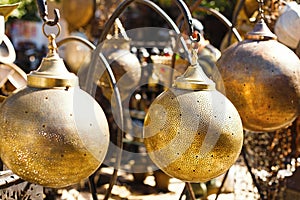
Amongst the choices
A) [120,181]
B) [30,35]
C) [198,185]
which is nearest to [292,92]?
[198,185]

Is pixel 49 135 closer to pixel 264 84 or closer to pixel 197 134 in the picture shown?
pixel 197 134

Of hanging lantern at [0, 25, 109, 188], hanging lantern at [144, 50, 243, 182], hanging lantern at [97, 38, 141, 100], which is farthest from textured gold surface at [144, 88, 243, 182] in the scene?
hanging lantern at [97, 38, 141, 100]

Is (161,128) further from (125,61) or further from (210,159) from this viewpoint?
(125,61)

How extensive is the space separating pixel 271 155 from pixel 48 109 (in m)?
1.75

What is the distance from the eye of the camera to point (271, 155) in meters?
2.44

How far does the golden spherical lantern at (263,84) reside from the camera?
1448 millimetres

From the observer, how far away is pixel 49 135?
94cm

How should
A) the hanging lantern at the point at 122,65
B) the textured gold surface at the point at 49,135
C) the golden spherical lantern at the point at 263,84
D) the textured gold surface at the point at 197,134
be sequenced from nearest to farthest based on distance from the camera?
the textured gold surface at the point at 49,135 < the textured gold surface at the point at 197,134 < the golden spherical lantern at the point at 263,84 < the hanging lantern at the point at 122,65

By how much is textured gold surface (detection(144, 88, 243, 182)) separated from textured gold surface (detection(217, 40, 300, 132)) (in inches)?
14.7

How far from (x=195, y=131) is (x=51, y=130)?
33cm

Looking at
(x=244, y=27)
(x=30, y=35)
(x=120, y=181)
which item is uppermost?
(x=244, y=27)

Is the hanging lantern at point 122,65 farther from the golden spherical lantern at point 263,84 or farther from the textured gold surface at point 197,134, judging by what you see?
the textured gold surface at point 197,134

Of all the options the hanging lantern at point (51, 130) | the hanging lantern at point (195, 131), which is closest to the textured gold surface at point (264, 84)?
the hanging lantern at point (195, 131)

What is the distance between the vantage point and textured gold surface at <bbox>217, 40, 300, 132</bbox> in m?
1.45
